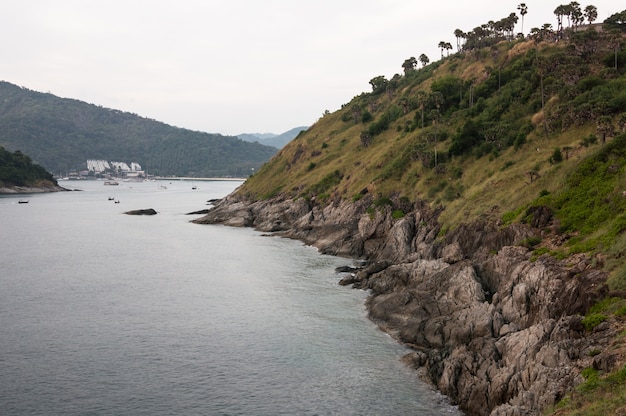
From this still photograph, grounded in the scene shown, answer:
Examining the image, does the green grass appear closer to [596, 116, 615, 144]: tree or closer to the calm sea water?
the calm sea water

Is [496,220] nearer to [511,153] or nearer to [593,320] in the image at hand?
[511,153]

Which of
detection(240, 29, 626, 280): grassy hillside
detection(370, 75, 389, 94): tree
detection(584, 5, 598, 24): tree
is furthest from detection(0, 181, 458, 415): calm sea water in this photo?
detection(370, 75, 389, 94): tree

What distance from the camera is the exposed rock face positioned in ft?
119

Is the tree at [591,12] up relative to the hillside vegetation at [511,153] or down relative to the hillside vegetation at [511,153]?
up

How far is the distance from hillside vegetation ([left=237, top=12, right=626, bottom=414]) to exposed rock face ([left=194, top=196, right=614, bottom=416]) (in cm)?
206

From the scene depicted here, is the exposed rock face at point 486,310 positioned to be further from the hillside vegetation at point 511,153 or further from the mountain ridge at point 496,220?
the hillside vegetation at point 511,153

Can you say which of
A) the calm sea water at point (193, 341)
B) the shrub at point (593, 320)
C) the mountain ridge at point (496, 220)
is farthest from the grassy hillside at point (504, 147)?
the calm sea water at point (193, 341)

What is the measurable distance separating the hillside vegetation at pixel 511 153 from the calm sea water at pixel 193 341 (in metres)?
18.3

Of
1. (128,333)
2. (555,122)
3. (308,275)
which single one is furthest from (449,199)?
(128,333)

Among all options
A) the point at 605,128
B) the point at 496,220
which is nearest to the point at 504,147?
the point at 605,128

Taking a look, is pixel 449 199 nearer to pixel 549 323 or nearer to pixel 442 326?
pixel 442 326

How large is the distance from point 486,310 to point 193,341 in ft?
97.7

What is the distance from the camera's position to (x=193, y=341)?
52.8 m

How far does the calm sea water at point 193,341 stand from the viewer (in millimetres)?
40062
